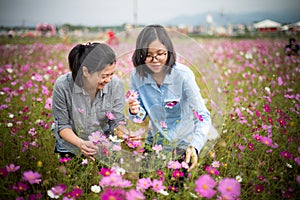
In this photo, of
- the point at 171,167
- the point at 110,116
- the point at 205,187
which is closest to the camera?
the point at 205,187

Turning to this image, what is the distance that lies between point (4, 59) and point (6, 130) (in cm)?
274

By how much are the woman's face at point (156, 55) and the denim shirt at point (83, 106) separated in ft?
0.56

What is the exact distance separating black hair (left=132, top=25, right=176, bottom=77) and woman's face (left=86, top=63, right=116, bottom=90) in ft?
0.36

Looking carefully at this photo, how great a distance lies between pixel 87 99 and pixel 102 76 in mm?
177

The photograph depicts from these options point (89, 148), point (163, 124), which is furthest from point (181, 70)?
point (89, 148)

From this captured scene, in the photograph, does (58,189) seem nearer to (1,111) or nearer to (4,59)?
(1,111)

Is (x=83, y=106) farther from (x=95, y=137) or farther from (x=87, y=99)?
(x=95, y=137)

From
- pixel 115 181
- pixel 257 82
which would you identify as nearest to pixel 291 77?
pixel 257 82

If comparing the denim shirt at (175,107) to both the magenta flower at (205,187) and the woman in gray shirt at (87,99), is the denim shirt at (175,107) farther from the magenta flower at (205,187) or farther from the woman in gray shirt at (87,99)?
the magenta flower at (205,187)

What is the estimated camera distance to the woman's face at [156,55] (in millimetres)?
1156

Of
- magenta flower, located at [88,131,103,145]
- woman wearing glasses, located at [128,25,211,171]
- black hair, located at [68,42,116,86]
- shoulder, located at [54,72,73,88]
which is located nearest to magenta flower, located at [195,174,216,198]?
woman wearing glasses, located at [128,25,211,171]

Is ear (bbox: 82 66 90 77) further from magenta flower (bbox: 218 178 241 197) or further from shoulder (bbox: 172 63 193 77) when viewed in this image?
magenta flower (bbox: 218 178 241 197)

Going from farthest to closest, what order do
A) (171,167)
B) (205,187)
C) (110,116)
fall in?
1. (110,116)
2. (171,167)
3. (205,187)

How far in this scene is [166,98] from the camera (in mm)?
1297
